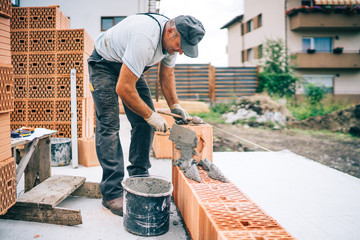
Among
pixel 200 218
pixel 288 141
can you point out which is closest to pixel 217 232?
pixel 200 218

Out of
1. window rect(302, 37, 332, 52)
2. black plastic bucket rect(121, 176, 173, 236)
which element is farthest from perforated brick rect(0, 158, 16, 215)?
window rect(302, 37, 332, 52)

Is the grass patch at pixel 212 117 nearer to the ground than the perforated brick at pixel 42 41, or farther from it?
nearer to the ground

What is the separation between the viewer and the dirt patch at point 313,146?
5471 millimetres

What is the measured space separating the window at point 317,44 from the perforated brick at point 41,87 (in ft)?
58.4

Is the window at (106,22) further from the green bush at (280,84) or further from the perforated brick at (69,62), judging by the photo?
the perforated brick at (69,62)

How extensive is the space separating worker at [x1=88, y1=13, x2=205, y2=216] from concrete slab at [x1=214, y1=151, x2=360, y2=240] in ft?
4.10

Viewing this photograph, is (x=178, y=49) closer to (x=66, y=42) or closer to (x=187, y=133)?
(x=187, y=133)

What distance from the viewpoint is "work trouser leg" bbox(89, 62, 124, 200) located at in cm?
237

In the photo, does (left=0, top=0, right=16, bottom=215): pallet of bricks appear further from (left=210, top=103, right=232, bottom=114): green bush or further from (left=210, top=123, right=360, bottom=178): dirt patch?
(left=210, top=103, right=232, bottom=114): green bush

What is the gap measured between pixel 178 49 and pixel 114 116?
0.81 m

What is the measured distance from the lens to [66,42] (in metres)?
4.64

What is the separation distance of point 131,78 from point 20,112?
136 inches

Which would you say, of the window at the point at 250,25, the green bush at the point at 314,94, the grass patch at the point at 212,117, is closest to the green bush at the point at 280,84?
the green bush at the point at 314,94

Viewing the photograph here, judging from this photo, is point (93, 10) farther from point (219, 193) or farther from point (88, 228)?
point (219, 193)
